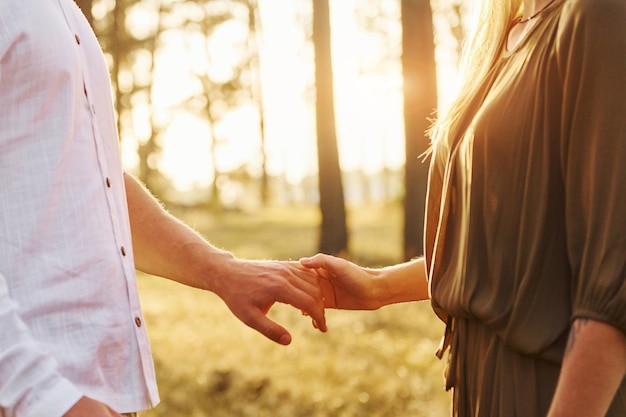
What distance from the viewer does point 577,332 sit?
1793 millimetres

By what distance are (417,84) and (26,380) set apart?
486 inches

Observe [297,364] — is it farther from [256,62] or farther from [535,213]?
[256,62]

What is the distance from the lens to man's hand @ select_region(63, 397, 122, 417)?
1740 millimetres

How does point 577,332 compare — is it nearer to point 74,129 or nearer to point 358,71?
point 74,129

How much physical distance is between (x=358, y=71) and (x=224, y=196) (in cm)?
1299

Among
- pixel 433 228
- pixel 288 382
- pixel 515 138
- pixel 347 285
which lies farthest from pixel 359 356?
pixel 515 138

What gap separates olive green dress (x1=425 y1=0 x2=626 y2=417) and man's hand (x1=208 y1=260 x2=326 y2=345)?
2.34ft

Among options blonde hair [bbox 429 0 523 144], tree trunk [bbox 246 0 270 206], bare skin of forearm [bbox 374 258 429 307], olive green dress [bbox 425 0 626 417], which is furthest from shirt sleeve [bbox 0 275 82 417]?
tree trunk [bbox 246 0 270 206]

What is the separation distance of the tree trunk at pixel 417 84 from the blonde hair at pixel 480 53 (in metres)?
10.8

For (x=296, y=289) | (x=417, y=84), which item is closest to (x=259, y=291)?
(x=296, y=289)

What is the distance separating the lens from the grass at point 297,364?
6.78 meters

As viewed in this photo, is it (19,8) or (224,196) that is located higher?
(19,8)

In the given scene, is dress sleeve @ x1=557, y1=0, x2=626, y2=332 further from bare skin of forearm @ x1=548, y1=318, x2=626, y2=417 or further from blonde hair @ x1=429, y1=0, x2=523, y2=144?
blonde hair @ x1=429, y1=0, x2=523, y2=144

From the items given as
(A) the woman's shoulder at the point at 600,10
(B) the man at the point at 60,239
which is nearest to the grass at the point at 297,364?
(B) the man at the point at 60,239
